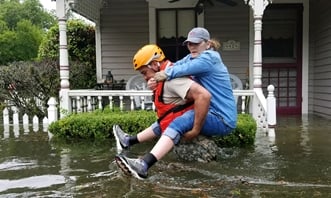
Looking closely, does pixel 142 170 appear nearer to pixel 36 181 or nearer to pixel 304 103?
pixel 36 181

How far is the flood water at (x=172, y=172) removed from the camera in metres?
3.93

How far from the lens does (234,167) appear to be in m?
4.90

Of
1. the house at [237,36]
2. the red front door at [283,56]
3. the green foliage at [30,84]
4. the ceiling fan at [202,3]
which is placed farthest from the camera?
the red front door at [283,56]

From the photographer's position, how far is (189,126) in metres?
4.21

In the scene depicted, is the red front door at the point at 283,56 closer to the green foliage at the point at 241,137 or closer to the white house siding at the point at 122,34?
the white house siding at the point at 122,34

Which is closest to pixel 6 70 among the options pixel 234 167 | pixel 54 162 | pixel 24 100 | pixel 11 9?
pixel 24 100

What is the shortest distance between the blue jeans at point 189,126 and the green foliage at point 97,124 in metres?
2.57

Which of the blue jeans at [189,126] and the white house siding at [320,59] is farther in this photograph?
the white house siding at [320,59]

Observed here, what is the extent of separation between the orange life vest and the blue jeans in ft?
0.30

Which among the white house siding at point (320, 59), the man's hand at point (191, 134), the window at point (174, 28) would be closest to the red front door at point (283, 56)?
the white house siding at point (320, 59)

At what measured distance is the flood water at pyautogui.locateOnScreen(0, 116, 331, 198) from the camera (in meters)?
3.93

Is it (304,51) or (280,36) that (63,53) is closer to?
(280,36)

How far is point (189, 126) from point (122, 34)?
7.52 meters

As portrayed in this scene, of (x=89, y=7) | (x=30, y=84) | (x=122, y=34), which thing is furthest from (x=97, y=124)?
(x=122, y=34)
